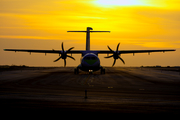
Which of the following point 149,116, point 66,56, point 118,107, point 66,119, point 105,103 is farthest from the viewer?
point 66,56

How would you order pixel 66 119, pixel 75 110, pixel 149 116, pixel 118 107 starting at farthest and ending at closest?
1. pixel 118 107
2. pixel 75 110
3. pixel 149 116
4. pixel 66 119

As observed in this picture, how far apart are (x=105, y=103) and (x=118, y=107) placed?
61.0 inches

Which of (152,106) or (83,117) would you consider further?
(152,106)

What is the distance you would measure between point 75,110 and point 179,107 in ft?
18.1

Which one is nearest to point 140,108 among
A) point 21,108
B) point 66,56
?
point 21,108

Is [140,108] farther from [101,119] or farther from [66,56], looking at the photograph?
[66,56]

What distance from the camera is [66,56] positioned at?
55625 millimetres

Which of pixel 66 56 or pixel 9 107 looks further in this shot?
pixel 66 56

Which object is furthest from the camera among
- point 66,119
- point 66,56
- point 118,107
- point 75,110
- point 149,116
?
point 66,56

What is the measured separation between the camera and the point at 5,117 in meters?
12.0

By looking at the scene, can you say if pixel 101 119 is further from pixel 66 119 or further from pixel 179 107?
pixel 179 107

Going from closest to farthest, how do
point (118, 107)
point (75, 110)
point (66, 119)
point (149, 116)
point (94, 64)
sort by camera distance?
point (66, 119), point (149, 116), point (75, 110), point (118, 107), point (94, 64)

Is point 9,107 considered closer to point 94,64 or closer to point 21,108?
point 21,108

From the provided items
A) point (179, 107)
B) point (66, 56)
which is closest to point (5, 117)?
point (179, 107)
